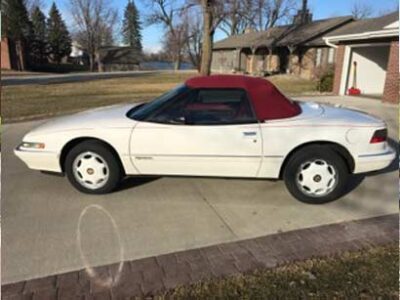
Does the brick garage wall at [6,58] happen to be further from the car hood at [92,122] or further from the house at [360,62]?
the car hood at [92,122]

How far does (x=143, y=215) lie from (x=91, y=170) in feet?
2.88

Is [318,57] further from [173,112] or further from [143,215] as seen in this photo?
[143,215]

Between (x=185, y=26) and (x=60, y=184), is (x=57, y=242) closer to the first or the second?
(x=60, y=184)

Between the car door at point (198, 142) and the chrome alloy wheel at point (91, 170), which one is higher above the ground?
the car door at point (198, 142)

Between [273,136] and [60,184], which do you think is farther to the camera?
[60,184]

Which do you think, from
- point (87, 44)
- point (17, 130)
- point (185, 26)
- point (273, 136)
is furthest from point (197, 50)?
point (273, 136)

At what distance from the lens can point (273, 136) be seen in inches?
152

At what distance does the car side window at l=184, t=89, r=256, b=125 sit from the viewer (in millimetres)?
3947

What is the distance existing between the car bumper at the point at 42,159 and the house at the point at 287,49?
23216mm

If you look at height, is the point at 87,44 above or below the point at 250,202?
above

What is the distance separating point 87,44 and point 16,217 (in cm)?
Answer: 6174

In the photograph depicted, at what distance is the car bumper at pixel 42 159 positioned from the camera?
4.10m

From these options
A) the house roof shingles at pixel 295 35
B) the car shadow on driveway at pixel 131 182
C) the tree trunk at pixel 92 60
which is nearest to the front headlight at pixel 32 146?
the car shadow on driveway at pixel 131 182

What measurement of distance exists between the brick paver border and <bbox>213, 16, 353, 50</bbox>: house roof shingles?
89.5ft
